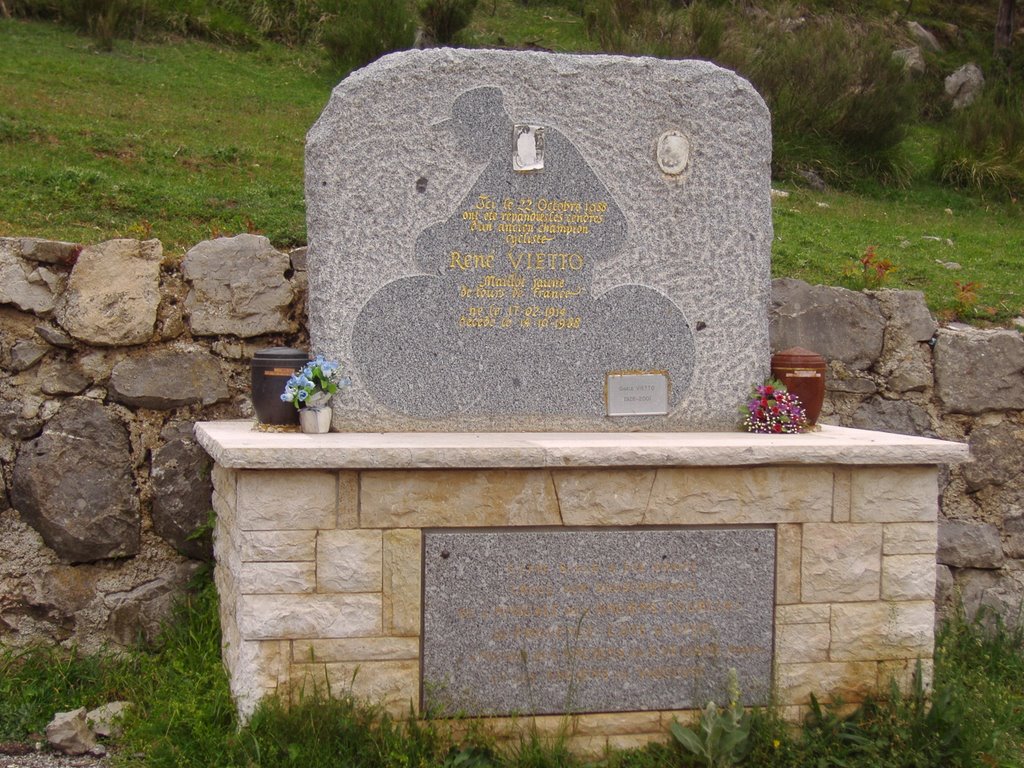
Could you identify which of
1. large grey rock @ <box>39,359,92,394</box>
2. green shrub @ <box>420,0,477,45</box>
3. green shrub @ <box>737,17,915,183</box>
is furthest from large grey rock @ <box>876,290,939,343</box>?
green shrub @ <box>420,0,477,45</box>

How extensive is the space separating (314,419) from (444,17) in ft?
33.0

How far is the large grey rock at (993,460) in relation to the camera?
5.37 metres

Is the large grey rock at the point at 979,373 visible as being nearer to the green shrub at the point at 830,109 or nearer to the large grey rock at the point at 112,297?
the large grey rock at the point at 112,297

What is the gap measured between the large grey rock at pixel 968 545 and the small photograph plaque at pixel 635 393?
1.79 metres

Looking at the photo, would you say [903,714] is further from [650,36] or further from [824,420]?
[650,36]

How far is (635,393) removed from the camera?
4.57m

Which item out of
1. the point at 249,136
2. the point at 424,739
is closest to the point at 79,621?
the point at 424,739

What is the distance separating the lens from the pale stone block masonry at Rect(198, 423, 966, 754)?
12.2 ft

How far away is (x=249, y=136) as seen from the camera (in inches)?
334

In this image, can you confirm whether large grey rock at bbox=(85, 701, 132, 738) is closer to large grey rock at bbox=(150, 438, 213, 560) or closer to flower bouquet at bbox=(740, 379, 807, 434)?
large grey rock at bbox=(150, 438, 213, 560)

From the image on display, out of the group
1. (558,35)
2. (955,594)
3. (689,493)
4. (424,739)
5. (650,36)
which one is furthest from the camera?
(558,35)

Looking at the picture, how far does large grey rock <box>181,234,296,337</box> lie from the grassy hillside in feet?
2.34

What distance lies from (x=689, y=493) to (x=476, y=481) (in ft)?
2.63

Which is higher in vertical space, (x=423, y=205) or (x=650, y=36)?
(x=650, y=36)
